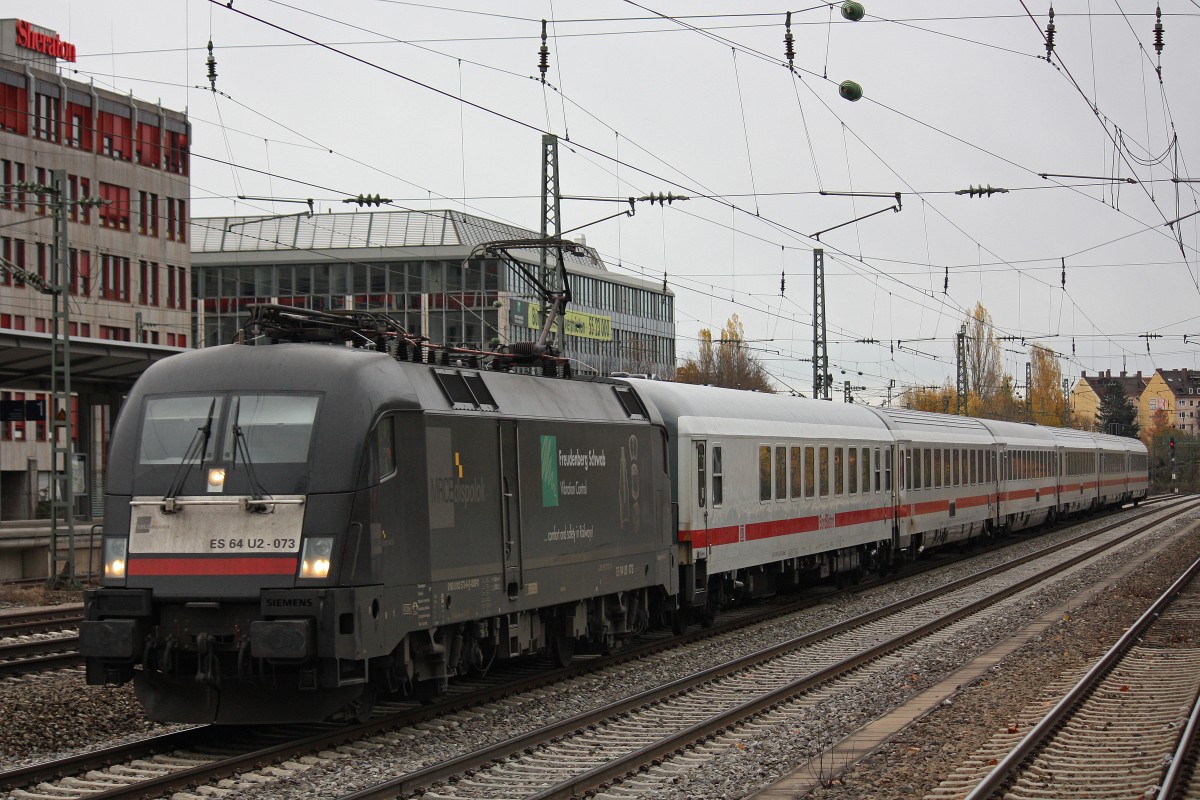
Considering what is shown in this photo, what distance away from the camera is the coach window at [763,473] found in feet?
73.9

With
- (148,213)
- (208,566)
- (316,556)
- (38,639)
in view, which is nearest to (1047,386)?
(148,213)

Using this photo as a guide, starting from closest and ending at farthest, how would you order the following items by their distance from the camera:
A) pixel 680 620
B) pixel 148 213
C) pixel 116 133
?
pixel 680 620 < pixel 116 133 < pixel 148 213

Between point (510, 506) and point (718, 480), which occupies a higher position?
point (718, 480)

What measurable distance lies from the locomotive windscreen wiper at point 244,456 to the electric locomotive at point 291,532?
1cm

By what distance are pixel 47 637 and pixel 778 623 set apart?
10269 millimetres

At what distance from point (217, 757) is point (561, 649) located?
5.74m

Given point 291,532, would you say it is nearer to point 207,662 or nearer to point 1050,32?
point 207,662

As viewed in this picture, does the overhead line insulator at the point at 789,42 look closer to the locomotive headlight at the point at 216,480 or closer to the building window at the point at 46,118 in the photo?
the locomotive headlight at the point at 216,480

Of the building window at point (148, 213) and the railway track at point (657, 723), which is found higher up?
the building window at point (148, 213)

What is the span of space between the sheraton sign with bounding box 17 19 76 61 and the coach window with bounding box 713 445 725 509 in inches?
→ 1907

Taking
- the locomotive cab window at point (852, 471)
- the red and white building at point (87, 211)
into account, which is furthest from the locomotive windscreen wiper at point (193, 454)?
the red and white building at point (87, 211)

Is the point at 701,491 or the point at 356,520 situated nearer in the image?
the point at 356,520

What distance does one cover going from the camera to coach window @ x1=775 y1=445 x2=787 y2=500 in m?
23.3

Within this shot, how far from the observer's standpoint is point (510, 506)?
46.6 ft
